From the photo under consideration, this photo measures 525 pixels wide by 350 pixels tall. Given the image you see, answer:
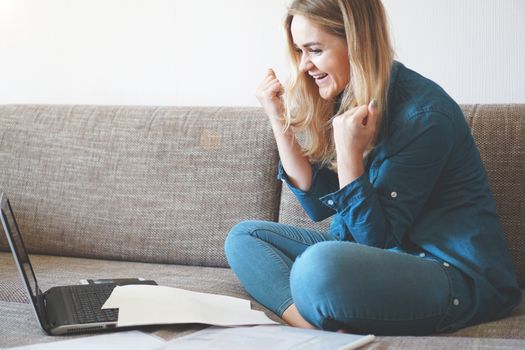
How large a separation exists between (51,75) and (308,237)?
3.85 feet

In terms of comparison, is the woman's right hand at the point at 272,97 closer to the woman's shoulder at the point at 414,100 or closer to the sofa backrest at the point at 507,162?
the woman's shoulder at the point at 414,100

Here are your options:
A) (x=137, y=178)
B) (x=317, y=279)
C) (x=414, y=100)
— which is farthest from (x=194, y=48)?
(x=317, y=279)

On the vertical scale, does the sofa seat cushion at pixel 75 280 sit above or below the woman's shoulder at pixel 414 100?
below

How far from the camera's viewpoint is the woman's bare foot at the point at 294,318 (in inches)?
58.4

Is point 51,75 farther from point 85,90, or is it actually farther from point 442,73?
point 442,73

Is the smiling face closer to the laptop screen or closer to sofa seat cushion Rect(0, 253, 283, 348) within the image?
sofa seat cushion Rect(0, 253, 283, 348)

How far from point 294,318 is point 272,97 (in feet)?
1.65

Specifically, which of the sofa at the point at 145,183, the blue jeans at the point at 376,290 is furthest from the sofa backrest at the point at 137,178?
the blue jeans at the point at 376,290

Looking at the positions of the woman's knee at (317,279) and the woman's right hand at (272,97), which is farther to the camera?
the woman's right hand at (272,97)

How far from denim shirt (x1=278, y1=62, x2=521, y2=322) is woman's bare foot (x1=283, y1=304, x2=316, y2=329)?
0.61ft

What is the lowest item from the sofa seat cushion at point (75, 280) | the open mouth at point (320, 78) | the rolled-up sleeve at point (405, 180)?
the sofa seat cushion at point (75, 280)

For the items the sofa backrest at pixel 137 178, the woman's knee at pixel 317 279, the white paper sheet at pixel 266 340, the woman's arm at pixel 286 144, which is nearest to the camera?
the white paper sheet at pixel 266 340

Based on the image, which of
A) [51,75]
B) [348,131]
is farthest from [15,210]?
[348,131]

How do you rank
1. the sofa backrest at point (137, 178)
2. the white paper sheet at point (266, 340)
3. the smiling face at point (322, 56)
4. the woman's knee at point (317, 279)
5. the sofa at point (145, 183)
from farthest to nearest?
1. the sofa backrest at point (137, 178)
2. the sofa at point (145, 183)
3. the smiling face at point (322, 56)
4. the woman's knee at point (317, 279)
5. the white paper sheet at point (266, 340)
